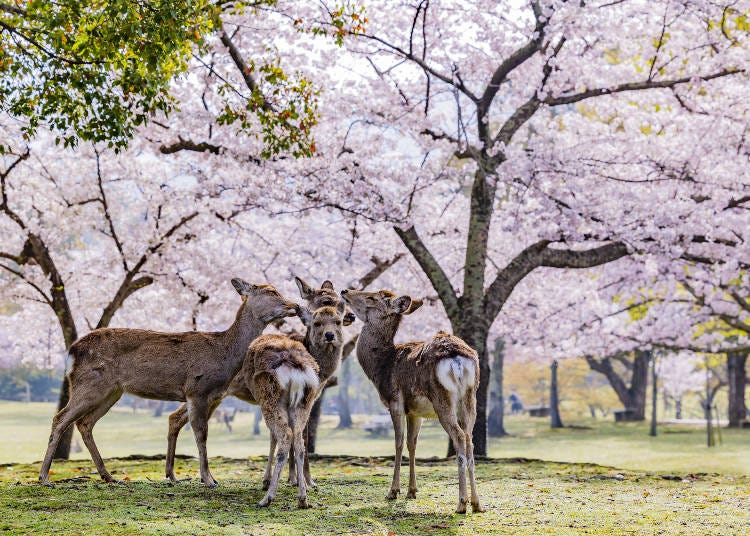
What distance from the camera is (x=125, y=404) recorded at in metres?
71.6

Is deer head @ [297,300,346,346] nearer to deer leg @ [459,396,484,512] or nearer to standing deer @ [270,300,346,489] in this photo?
standing deer @ [270,300,346,489]

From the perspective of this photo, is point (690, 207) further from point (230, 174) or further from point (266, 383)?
point (266, 383)

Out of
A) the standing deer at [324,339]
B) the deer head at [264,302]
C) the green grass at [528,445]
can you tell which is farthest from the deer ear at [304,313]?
the green grass at [528,445]

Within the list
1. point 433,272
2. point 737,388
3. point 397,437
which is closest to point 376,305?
point 397,437

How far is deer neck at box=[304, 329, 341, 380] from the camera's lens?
809cm

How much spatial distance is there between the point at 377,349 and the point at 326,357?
570 mm

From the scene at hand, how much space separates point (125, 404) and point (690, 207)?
64789 millimetres

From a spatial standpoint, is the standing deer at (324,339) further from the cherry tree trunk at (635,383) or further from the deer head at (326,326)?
the cherry tree trunk at (635,383)

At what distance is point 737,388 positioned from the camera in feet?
105

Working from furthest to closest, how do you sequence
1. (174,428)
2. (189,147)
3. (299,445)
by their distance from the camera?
1. (189,147)
2. (174,428)
3. (299,445)

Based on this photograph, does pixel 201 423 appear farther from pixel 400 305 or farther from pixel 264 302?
pixel 400 305

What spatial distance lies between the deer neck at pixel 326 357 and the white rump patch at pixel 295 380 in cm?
69

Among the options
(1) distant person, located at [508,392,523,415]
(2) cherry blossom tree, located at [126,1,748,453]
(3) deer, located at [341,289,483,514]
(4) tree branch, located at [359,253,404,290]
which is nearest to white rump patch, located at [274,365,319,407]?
(3) deer, located at [341,289,483,514]

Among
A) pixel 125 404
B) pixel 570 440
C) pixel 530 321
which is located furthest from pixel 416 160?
pixel 125 404
